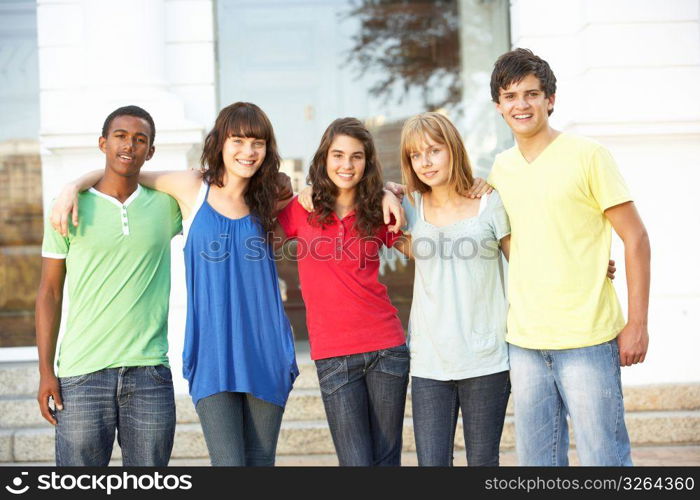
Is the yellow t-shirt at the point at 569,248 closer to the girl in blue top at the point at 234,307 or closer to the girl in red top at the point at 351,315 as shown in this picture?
the girl in red top at the point at 351,315

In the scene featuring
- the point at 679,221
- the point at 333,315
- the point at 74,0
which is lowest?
the point at 333,315

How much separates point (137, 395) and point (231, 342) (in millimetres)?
383

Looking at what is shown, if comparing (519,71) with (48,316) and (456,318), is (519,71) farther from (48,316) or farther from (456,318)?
(48,316)

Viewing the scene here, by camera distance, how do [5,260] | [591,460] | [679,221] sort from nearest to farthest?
1. [591,460]
2. [679,221]
3. [5,260]

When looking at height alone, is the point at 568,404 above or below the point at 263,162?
below

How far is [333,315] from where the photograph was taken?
9.59ft

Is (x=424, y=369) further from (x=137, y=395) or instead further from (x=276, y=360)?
(x=137, y=395)

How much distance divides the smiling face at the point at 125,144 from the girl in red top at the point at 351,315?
27.0 inches

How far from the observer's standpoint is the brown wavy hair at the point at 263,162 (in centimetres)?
298

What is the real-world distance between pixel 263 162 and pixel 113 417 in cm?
114

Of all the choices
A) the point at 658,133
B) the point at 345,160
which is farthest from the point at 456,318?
the point at 658,133

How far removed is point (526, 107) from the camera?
9.19ft

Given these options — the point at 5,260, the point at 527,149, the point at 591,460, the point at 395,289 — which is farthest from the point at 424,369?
the point at 5,260

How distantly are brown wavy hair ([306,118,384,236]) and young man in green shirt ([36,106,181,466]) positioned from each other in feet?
2.14
